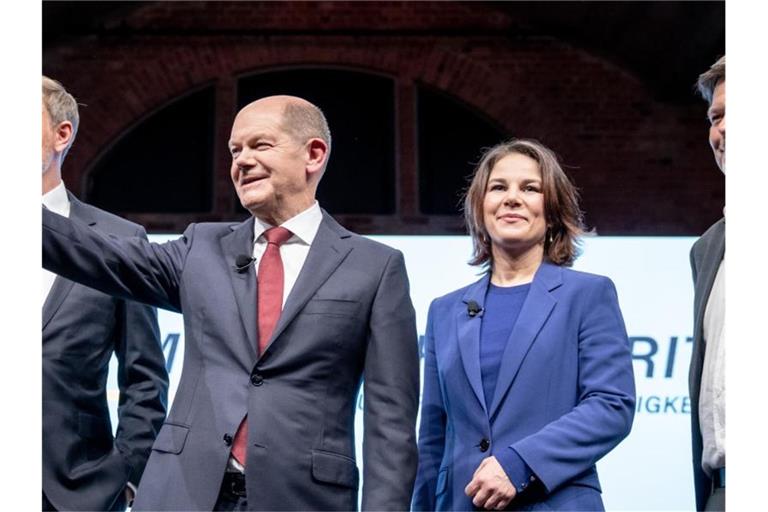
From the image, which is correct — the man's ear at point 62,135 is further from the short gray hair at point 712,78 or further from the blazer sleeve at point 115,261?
the short gray hair at point 712,78

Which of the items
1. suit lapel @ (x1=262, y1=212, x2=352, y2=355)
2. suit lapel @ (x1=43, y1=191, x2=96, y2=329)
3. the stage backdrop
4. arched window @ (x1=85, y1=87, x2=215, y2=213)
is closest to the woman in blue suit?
suit lapel @ (x1=262, y1=212, x2=352, y2=355)

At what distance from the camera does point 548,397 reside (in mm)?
2549

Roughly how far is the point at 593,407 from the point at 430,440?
418 mm

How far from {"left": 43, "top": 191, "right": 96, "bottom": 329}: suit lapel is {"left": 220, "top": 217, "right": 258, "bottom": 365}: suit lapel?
0.41m

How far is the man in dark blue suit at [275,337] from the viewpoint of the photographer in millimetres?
2264

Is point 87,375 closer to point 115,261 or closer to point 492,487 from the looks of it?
point 115,261

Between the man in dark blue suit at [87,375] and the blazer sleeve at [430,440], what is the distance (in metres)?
0.64

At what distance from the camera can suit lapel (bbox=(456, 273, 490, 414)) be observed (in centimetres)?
257

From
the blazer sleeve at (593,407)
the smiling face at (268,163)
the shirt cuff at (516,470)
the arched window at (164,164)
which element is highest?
the arched window at (164,164)

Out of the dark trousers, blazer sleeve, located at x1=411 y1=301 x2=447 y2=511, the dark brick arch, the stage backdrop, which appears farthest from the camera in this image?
the dark brick arch

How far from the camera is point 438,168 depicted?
8.83 m

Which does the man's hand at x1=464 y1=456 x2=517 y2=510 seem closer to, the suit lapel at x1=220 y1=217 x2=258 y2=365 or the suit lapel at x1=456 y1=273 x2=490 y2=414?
the suit lapel at x1=456 y1=273 x2=490 y2=414

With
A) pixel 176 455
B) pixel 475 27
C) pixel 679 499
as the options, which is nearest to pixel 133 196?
pixel 475 27

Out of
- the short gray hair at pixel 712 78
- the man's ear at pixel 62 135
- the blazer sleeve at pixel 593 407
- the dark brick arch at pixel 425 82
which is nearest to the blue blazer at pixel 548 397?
the blazer sleeve at pixel 593 407
